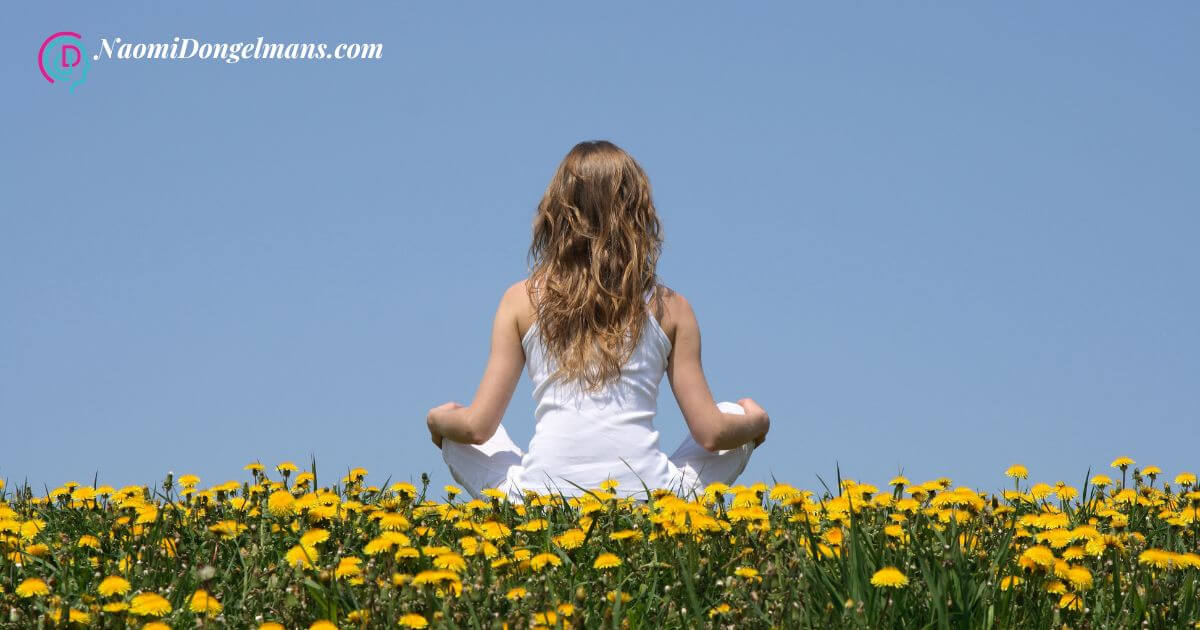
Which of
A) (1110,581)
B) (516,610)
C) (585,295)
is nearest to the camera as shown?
(516,610)

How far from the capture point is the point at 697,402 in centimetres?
632

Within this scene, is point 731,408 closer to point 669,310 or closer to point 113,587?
point 669,310

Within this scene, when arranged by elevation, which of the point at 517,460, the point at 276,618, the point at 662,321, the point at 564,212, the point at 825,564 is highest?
the point at 564,212

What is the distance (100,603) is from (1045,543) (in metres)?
3.28

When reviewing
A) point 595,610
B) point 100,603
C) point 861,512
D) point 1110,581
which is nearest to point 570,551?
point 595,610

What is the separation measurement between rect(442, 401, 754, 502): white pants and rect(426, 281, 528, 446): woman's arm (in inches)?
7.6

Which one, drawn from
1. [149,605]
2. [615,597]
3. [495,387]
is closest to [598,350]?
[495,387]

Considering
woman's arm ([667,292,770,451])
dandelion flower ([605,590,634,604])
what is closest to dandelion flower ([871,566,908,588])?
dandelion flower ([605,590,634,604])

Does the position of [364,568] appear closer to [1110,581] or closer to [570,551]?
[570,551]

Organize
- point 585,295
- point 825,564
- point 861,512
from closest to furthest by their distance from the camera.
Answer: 1. point 825,564
2. point 861,512
3. point 585,295

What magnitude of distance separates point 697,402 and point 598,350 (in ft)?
1.77

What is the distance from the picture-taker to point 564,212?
638 cm

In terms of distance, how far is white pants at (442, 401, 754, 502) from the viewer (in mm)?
6543

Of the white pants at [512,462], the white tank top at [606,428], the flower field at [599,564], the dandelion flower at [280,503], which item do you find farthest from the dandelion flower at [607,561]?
the white pants at [512,462]
